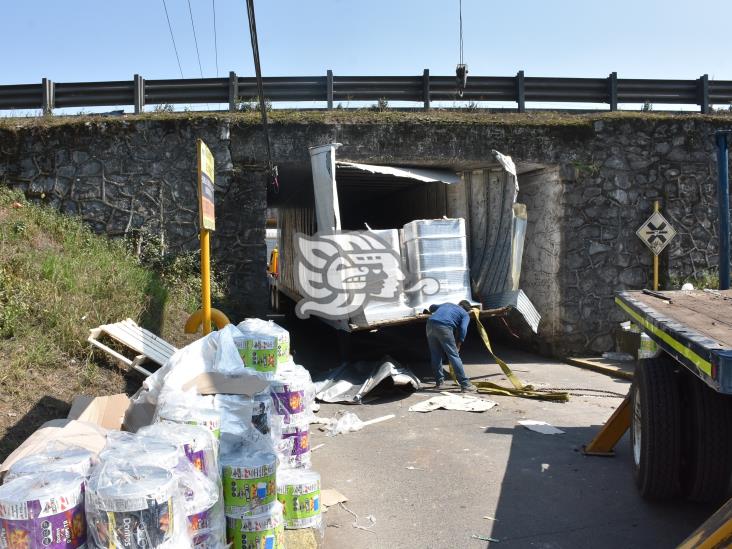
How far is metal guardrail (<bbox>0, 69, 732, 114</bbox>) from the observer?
11078mm

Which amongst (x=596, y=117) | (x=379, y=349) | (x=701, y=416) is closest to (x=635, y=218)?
(x=596, y=117)

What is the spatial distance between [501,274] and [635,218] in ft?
8.79

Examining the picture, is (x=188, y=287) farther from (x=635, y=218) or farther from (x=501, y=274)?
(x=635, y=218)

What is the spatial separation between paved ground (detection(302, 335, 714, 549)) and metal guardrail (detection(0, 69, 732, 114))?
6.33m

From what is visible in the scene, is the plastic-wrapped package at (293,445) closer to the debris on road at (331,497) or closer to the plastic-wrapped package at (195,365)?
the debris on road at (331,497)

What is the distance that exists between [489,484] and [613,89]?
30.5 feet

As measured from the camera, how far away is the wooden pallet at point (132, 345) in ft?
21.6

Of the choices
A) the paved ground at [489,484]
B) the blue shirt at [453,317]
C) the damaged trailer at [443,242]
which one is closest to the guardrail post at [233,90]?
the damaged trailer at [443,242]

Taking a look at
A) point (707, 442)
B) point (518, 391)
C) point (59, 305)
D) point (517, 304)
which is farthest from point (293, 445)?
point (517, 304)

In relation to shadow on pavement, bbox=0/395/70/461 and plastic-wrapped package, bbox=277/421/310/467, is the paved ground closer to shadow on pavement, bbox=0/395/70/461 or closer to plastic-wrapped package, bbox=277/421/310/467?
plastic-wrapped package, bbox=277/421/310/467

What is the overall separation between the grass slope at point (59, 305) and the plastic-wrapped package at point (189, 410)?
1758 millimetres

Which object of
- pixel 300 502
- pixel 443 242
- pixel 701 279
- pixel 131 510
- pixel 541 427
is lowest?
pixel 541 427

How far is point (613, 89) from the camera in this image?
38.8ft

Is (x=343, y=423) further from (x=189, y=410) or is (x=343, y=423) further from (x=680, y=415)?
(x=680, y=415)
